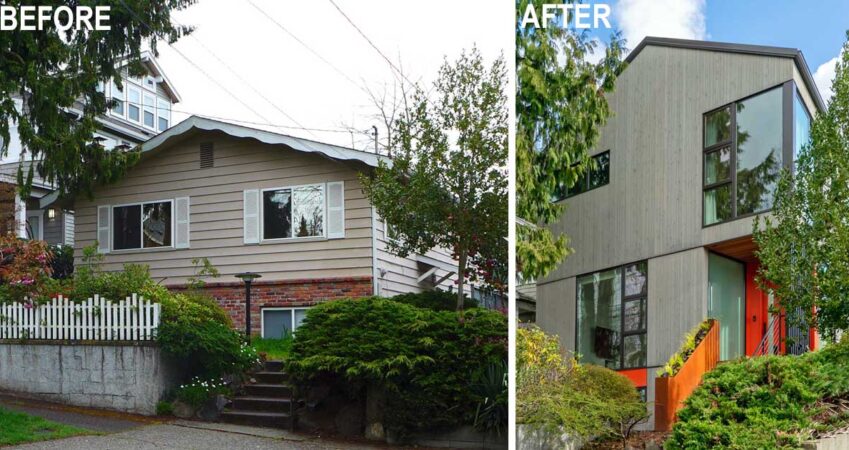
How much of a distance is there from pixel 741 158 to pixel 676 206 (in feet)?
0.74

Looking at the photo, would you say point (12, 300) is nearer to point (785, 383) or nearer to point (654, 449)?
point (654, 449)

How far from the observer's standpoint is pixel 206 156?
3.91 m

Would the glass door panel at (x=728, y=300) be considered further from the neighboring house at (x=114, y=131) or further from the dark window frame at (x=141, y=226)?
the neighboring house at (x=114, y=131)

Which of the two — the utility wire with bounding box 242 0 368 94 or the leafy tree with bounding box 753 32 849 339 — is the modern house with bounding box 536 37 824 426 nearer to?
the leafy tree with bounding box 753 32 849 339

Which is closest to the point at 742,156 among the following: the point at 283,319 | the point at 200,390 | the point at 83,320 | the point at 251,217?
the point at 251,217

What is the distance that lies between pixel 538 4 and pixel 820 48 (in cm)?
84

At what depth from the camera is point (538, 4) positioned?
7.82ft

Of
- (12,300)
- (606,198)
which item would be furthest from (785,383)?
(12,300)

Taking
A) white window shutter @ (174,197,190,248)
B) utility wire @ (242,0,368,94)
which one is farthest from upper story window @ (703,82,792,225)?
white window shutter @ (174,197,190,248)

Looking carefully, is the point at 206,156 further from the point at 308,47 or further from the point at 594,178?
the point at 594,178

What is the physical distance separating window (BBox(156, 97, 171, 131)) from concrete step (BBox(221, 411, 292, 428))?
164 cm

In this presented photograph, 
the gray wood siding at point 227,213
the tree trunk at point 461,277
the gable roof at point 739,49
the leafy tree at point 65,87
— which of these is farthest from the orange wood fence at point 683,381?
the leafy tree at point 65,87

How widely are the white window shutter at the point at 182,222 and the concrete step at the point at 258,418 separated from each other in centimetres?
122

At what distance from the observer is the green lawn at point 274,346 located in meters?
4.02
